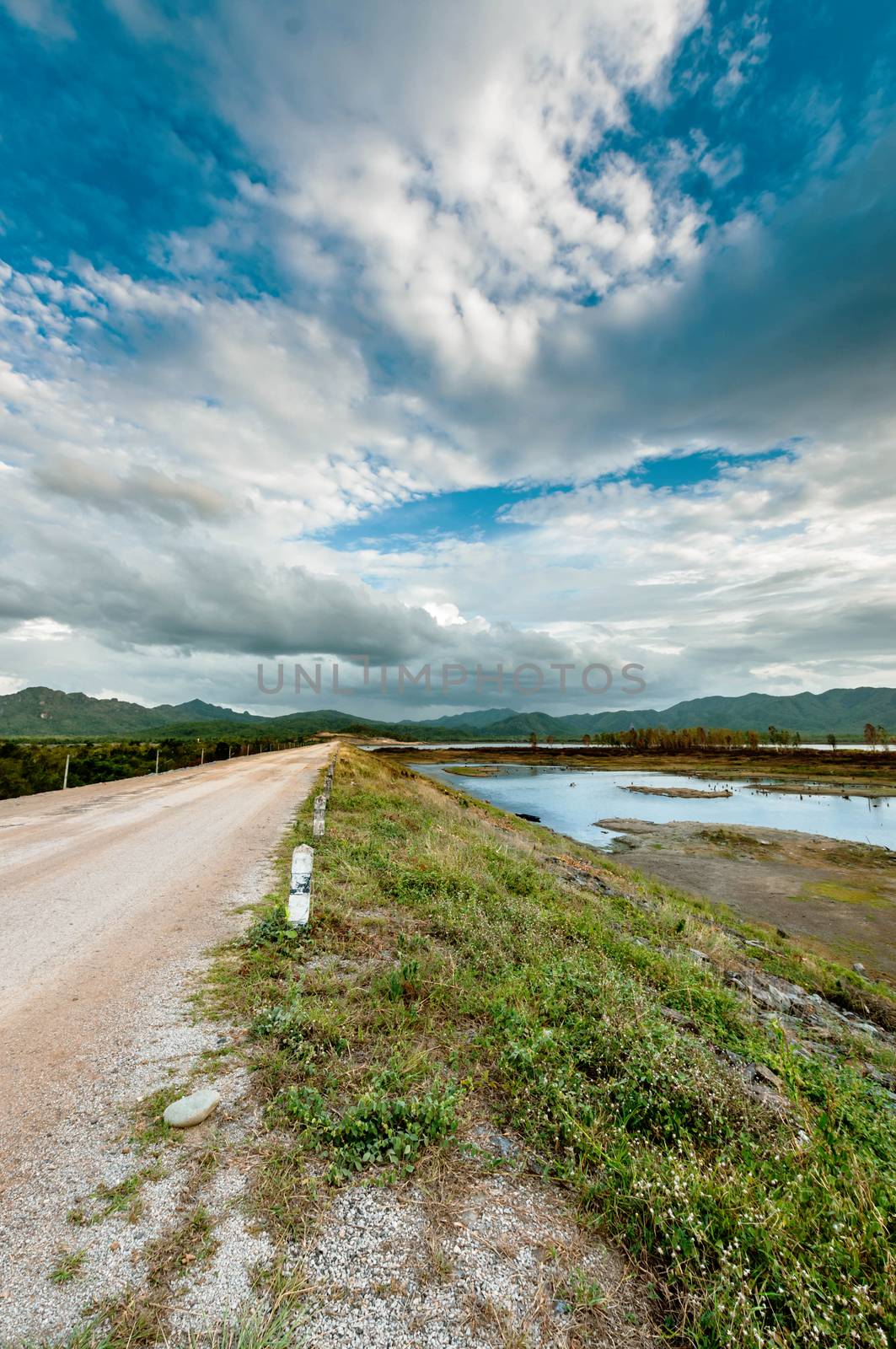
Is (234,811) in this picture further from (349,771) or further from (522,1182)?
(522,1182)

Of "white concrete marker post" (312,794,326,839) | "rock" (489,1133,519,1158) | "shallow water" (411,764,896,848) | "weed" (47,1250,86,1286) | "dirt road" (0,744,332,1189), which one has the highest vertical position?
"white concrete marker post" (312,794,326,839)

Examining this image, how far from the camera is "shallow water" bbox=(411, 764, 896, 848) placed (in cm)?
4022

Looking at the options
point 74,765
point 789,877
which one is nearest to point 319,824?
point 74,765

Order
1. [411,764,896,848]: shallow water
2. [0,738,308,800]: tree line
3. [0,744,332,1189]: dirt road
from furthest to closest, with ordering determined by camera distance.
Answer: [411,764,896,848]: shallow water, [0,738,308,800]: tree line, [0,744,332,1189]: dirt road

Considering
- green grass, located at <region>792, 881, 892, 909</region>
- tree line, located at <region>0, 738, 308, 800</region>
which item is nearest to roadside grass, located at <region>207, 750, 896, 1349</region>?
green grass, located at <region>792, 881, 892, 909</region>

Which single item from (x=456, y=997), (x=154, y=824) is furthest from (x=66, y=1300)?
(x=154, y=824)

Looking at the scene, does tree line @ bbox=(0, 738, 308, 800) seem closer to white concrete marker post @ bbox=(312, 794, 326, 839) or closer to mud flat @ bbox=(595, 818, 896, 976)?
white concrete marker post @ bbox=(312, 794, 326, 839)

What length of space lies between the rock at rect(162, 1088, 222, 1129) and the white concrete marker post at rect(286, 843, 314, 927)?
3.43 metres

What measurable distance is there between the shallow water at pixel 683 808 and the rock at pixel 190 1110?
31.2 m

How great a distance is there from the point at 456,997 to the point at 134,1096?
3262mm

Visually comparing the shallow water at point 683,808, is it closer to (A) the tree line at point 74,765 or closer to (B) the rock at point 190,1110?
(A) the tree line at point 74,765

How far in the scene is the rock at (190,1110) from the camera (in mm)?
3953

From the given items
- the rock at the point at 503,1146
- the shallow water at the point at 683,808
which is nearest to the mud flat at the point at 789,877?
the shallow water at the point at 683,808

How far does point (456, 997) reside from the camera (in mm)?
6094
